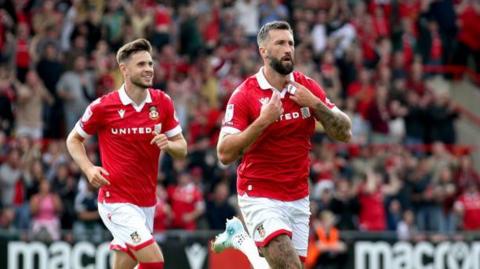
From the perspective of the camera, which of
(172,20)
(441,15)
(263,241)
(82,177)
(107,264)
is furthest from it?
(441,15)

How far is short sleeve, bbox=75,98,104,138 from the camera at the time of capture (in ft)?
43.1

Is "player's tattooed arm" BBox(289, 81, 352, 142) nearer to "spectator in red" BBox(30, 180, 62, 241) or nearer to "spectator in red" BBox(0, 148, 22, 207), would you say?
"spectator in red" BBox(30, 180, 62, 241)

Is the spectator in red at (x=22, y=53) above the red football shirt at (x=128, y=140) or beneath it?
above

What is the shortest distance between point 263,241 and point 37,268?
862 centimetres

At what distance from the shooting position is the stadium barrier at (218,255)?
1962cm

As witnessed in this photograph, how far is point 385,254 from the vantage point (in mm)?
20609

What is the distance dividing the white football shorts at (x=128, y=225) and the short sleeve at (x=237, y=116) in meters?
1.76

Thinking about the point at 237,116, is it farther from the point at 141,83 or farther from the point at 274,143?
the point at 141,83

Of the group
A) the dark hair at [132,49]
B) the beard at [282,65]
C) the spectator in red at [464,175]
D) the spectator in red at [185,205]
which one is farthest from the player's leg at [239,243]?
the spectator in red at [464,175]

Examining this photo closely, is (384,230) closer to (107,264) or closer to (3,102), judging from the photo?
(107,264)

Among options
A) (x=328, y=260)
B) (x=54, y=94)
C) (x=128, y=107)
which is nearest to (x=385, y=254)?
(x=328, y=260)

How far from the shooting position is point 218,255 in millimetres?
19828

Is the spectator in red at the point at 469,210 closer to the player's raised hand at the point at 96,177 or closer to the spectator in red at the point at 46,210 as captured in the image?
the spectator in red at the point at 46,210

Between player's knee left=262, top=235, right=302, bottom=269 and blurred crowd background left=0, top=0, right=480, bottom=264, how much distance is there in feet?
28.1
